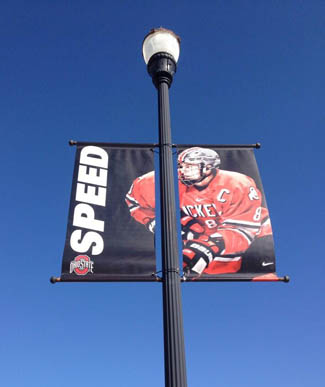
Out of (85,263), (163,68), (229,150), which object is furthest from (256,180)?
(85,263)

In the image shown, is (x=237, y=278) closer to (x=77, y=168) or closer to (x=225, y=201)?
(x=225, y=201)

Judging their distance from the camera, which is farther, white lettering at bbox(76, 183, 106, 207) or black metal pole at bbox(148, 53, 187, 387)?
white lettering at bbox(76, 183, 106, 207)

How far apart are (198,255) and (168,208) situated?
761mm

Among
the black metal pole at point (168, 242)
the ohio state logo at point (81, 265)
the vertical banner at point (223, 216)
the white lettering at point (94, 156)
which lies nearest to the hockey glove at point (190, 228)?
the vertical banner at point (223, 216)

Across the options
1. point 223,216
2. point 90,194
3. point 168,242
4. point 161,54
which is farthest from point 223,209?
point 161,54

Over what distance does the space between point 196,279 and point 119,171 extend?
2.13m

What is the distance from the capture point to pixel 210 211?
21.1ft

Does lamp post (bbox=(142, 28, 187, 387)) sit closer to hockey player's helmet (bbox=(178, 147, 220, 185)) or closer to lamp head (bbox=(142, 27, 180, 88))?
lamp head (bbox=(142, 27, 180, 88))

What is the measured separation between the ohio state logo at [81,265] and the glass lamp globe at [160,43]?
148 inches

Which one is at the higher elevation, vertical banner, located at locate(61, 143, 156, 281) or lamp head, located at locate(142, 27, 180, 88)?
lamp head, located at locate(142, 27, 180, 88)

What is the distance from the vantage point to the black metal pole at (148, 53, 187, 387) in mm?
4988

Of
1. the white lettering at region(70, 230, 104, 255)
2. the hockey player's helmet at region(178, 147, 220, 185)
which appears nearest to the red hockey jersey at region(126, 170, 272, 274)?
the hockey player's helmet at region(178, 147, 220, 185)

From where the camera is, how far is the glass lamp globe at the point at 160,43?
24.6ft

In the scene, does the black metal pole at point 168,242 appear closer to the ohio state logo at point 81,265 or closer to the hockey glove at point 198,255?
the hockey glove at point 198,255
